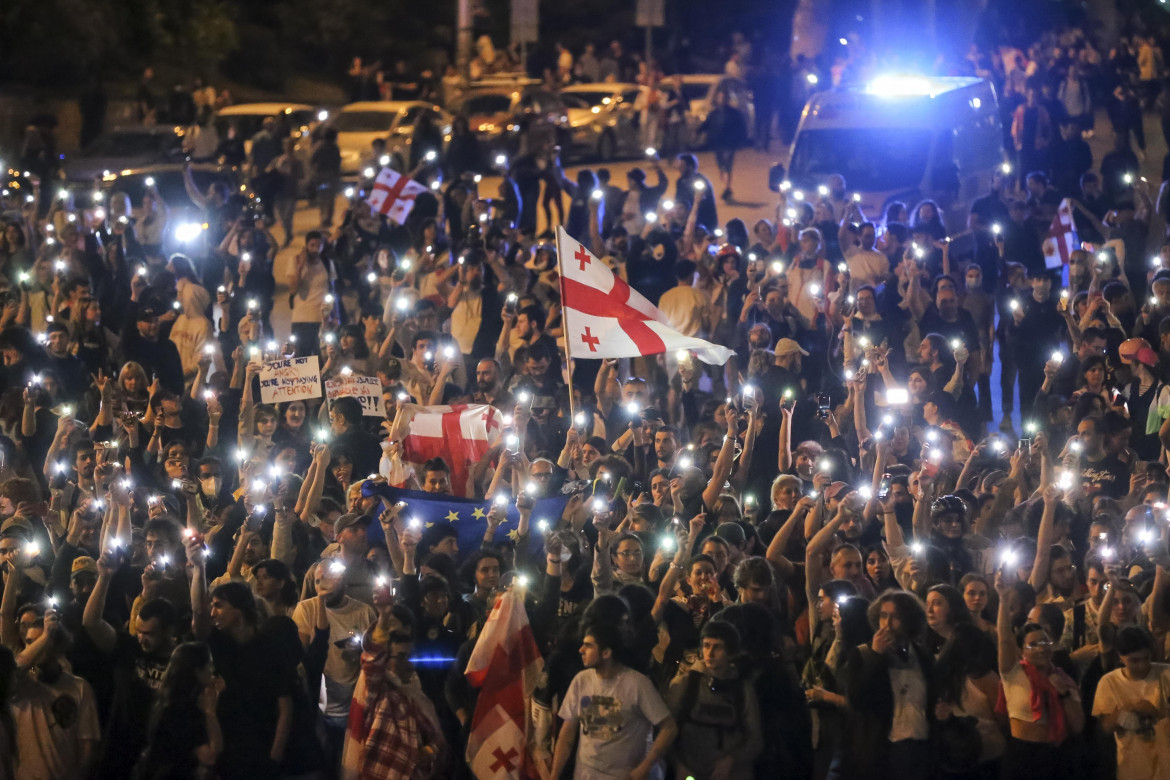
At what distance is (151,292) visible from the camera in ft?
44.9

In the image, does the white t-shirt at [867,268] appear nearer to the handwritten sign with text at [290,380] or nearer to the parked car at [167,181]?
the handwritten sign with text at [290,380]

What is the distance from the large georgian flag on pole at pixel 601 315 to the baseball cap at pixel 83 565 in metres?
3.14

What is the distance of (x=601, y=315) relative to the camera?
34.8 feet

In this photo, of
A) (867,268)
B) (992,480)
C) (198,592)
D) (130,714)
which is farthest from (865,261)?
(130,714)

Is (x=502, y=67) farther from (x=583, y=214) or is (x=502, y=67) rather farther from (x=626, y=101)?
(x=583, y=214)

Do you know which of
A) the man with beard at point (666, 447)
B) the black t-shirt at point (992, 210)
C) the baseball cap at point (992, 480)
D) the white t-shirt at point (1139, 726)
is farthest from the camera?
the black t-shirt at point (992, 210)

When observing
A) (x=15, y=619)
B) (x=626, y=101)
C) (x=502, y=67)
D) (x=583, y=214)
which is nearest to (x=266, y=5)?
(x=502, y=67)

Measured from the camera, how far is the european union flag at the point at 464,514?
8.96m

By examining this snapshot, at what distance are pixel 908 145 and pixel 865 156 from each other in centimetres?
43

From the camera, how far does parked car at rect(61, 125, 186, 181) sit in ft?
80.7

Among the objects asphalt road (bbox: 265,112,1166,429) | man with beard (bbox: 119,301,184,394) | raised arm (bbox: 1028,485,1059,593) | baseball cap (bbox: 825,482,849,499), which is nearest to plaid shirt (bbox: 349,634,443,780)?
baseball cap (bbox: 825,482,849,499)

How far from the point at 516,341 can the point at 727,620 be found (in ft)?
17.9

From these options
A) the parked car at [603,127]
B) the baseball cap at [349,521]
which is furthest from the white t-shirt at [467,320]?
the parked car at [603,127]

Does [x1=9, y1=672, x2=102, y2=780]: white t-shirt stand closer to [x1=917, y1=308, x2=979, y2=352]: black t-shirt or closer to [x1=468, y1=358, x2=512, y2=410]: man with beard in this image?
[x1=468, y1=358, x2=512, y2=410]: man with beard
